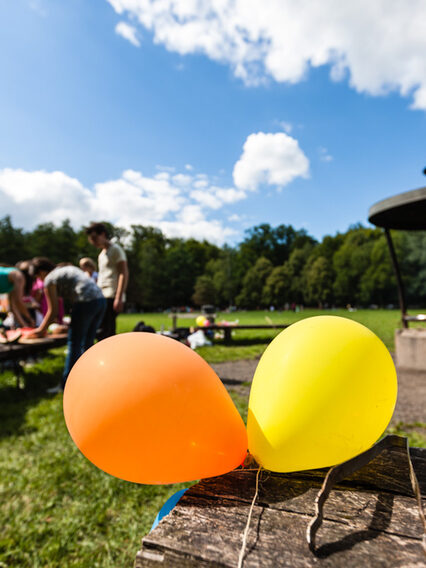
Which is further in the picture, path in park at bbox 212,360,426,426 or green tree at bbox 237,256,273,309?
green tree at bbox 237,256,273,309

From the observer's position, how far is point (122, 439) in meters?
0.88

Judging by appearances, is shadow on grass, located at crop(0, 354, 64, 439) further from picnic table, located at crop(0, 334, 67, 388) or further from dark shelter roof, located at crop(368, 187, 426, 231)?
dark shelter roof, located at crop(368, 187, 426, 231)

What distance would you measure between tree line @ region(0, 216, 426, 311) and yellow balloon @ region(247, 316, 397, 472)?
43.2 m

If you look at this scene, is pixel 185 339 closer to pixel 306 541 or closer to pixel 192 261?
pixel 306 541

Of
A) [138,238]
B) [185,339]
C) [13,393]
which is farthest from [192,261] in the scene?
[13,393]

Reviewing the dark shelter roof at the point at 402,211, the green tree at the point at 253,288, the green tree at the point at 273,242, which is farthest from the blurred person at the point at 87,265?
the green tree at the point at 273,242

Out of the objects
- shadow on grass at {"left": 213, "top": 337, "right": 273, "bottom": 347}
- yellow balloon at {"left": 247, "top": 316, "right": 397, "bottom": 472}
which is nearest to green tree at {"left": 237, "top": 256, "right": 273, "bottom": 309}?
shadow on grass at {"left": 213, "top": 337, "right": 273, "bottom": 347}

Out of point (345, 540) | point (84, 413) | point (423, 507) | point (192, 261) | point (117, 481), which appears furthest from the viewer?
point (192, 261)

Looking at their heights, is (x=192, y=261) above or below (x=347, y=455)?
above

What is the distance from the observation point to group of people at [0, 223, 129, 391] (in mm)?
3830

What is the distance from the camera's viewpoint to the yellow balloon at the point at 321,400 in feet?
2.95

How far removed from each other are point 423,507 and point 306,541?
34cm

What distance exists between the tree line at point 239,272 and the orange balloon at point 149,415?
143 ft

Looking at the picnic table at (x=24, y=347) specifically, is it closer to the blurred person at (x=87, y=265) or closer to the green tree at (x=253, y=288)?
the blurred person at (x=87, y=265)
